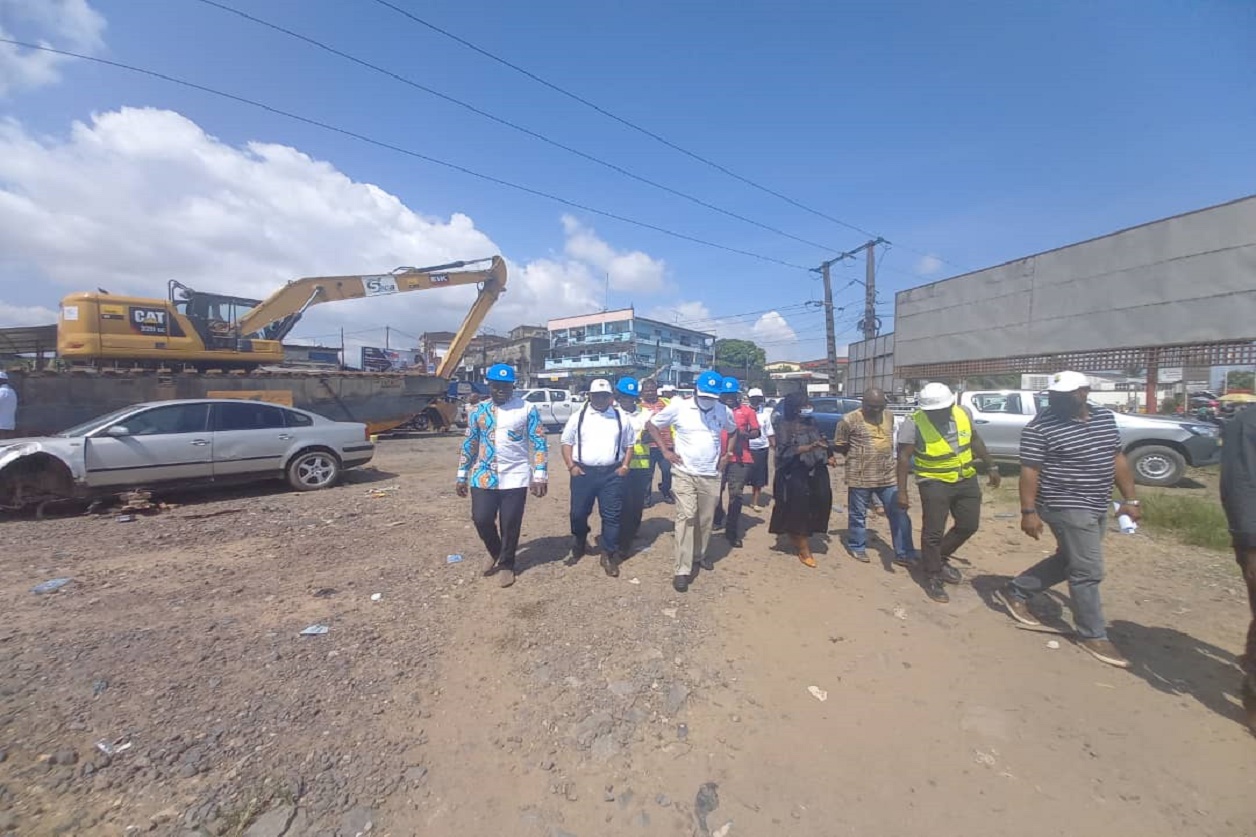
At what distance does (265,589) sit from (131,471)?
3644mm

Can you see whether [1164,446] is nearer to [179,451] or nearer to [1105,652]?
[1105,652]

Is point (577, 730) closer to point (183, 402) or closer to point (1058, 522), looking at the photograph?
point (1058, 522)

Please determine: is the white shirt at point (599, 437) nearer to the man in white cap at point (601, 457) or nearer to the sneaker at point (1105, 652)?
the man in white cap at point (601, 457)

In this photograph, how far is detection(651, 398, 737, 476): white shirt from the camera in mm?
3990

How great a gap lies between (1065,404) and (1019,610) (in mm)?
1434

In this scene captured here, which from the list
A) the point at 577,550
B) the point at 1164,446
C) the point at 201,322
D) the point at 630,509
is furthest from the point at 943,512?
the point at 201,322

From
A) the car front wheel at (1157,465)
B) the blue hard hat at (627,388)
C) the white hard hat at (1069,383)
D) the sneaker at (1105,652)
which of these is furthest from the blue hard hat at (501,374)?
the car front wheel at (1157,465)

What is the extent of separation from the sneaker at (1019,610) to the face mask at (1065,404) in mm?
1300

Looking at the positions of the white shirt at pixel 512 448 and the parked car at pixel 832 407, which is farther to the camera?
the parked car at pixel 832 407

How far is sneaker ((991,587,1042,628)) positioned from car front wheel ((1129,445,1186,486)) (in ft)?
22.0

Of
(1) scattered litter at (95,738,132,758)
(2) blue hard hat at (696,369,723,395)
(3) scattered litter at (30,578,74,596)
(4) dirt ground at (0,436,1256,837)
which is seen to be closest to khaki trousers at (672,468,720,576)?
(4) dirt ground at (0,436,1256,837)

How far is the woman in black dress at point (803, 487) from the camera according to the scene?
14.7 feet

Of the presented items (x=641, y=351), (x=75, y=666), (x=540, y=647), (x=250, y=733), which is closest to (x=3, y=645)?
(x=75, y=666)

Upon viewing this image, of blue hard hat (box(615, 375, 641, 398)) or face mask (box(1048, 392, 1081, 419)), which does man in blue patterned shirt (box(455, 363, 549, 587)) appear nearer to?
blue hard hat (box(615, 375, 641, 398))
